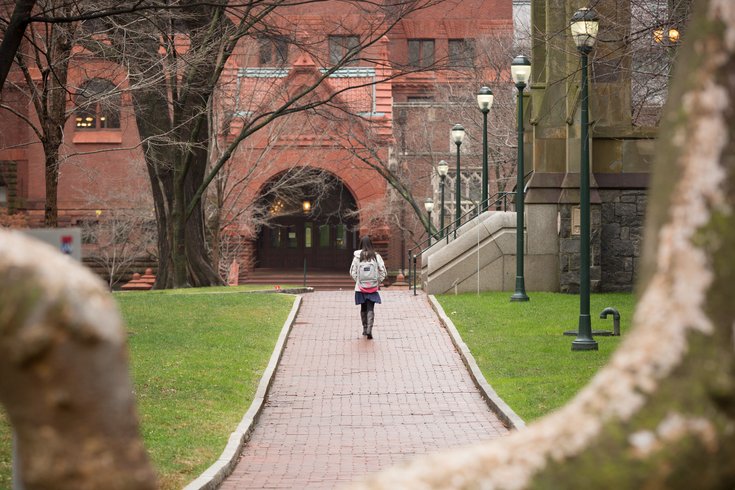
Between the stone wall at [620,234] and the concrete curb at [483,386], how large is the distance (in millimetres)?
5263

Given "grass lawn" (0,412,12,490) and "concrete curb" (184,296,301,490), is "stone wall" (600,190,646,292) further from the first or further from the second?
"grass lawn" (0,412,12,490)

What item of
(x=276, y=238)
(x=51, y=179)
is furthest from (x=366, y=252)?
(x=276, y=238)

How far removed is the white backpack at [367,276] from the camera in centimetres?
2141

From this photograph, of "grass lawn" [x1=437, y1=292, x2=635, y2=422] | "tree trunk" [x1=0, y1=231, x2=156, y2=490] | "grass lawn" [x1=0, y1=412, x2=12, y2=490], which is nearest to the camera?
"tree trunk" [x1=0, y1=231, x2=156, y2=490]

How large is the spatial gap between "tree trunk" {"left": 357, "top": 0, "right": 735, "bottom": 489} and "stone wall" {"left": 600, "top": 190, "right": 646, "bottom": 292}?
83.0ft

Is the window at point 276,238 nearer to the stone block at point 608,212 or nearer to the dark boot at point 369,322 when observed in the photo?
A: the stone block at point 608,212

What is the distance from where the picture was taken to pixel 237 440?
39.0 ft

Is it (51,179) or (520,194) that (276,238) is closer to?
(520,194)

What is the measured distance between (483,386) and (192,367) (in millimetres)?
3797

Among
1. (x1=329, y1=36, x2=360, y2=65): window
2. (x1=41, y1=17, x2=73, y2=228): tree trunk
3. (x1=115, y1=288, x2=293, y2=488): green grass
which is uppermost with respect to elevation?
(x1=329, y1=36, x2=360, y2=65): window

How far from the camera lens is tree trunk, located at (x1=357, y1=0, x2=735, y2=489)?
7.54ft

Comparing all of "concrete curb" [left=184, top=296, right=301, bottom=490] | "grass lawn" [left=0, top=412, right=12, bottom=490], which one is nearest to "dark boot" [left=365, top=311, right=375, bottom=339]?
"concrete curb" [left=184, top=296, right=301, bottom=490]

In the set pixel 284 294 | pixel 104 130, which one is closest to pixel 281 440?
pixel 284 294

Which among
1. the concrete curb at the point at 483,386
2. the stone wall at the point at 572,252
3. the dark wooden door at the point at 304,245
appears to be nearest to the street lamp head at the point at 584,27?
the concrete curb at the point at 483,386
